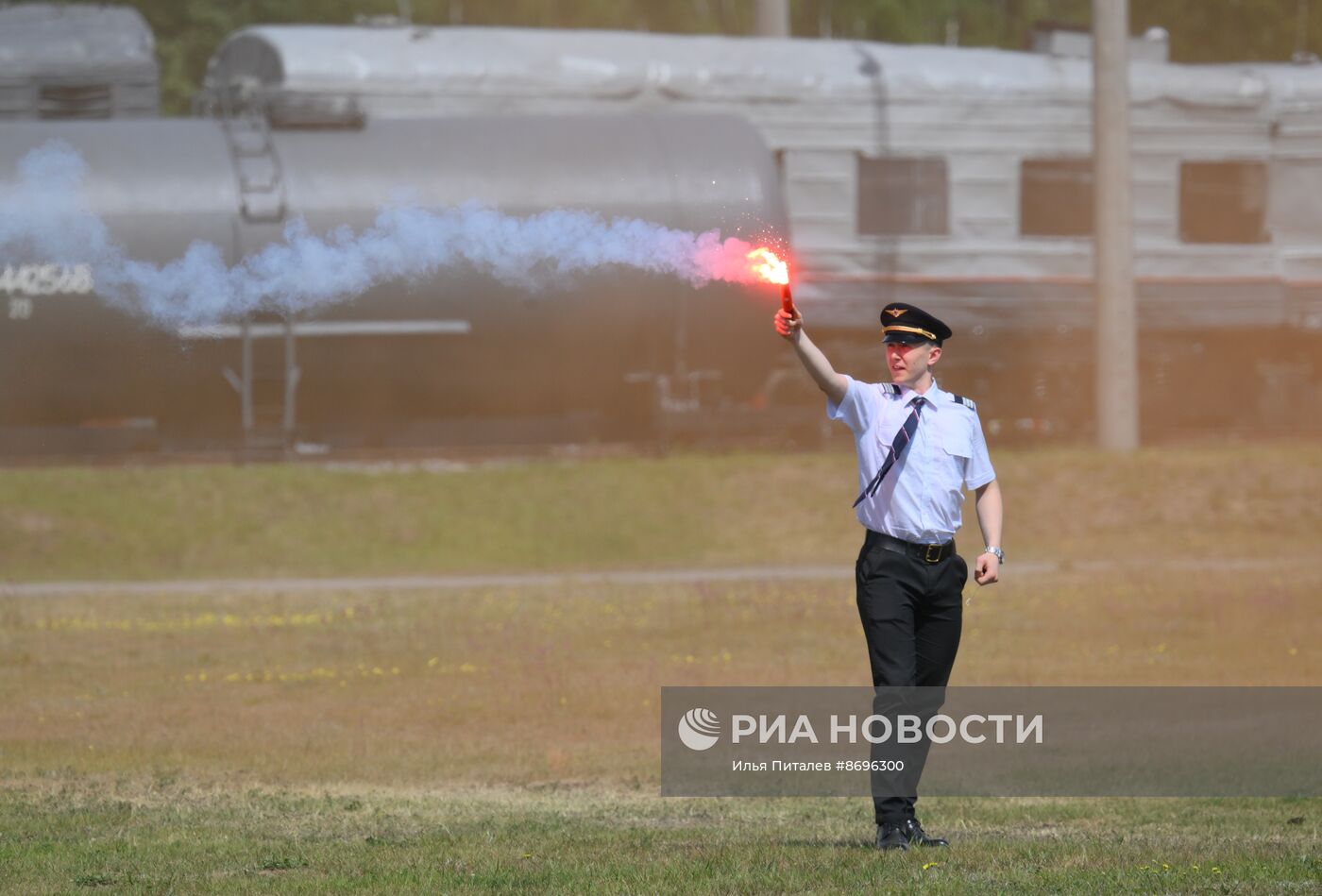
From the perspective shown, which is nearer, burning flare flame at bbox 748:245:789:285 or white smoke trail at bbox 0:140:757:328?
burning flare flame at bbox 748:245:789:285

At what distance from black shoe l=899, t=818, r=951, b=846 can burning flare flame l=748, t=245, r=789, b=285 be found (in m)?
2.26

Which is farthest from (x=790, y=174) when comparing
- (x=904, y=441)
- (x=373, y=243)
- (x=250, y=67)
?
(x=904, y=441)

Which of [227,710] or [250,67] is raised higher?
[250,67]

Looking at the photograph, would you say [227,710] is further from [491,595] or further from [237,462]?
[237,462]

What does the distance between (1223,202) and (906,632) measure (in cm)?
2218

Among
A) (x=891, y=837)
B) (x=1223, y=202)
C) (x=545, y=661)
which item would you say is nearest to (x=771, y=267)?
(x=891, y=837)

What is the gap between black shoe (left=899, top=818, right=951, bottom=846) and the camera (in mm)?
7320

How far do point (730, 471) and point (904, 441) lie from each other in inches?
661

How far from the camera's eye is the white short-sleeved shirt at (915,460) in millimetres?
7430

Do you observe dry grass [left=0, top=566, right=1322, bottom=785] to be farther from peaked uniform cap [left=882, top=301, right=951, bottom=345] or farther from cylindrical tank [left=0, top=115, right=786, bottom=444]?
cylindrical tank [left=0, top=115, right=786, bottom=444]

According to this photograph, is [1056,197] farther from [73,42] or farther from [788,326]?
→ [788,326]

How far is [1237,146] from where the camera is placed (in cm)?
2773

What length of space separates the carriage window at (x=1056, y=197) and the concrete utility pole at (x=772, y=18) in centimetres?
538

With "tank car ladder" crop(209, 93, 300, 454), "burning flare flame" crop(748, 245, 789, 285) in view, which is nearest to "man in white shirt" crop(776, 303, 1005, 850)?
"burning flare flame" crop(748, 245, 789, 285)
